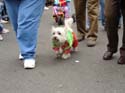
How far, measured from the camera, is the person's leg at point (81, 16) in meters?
7.08

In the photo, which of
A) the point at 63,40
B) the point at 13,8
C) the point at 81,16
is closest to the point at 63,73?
the point at 63,40

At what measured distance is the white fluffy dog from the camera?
6009mm

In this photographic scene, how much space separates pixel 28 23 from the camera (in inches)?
219

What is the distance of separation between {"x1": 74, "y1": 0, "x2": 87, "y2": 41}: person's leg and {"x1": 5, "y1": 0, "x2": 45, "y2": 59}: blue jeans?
1534mm

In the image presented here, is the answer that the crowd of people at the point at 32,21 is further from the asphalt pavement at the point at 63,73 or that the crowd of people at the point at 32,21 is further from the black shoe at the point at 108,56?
the asphalt pavement at the point at 63,73

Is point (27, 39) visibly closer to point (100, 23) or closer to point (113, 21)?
point (113, 21)

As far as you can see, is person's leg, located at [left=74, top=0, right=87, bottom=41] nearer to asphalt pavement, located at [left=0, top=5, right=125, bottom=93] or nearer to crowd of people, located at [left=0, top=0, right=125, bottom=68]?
asphalt pavement, located at [left=0, top=5, right=125, bottom=93]

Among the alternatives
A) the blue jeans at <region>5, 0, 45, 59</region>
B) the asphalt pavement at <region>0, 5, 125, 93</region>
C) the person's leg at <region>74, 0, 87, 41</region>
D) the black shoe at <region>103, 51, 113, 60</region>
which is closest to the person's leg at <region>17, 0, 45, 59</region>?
the blue jeans at <region>5, 0, 45, 59</region>

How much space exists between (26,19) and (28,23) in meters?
0.07

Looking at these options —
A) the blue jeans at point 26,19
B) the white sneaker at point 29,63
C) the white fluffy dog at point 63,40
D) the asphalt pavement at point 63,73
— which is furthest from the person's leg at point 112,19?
the white sneaker at point 29,63

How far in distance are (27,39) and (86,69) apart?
3.11ft

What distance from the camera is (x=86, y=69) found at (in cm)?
554

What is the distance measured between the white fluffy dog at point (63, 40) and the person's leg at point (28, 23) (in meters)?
0.45

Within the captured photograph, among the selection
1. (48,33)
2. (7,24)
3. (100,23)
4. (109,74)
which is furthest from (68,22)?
(7,24)
